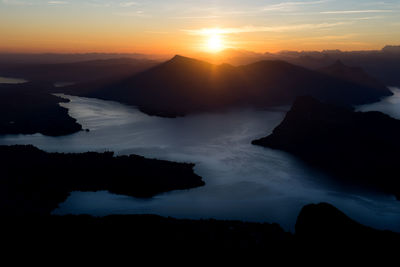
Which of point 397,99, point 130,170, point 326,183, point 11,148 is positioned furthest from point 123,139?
point 397,99

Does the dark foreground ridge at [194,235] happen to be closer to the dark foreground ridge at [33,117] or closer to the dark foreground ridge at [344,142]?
the dark foreground ridge at [344,142]

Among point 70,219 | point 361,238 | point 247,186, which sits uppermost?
point 361,238

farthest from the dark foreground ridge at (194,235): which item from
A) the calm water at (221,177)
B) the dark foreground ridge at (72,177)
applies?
A: the dark foreground ridge at (72,177)

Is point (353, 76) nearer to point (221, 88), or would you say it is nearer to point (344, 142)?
point (221, 88)

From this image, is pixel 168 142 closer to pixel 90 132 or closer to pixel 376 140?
pixel 90 132

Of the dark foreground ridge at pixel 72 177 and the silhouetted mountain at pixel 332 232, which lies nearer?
→ the silhouetted mountain at pixel 332 232

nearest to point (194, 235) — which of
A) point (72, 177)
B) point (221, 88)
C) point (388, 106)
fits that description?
point (72, 177)
